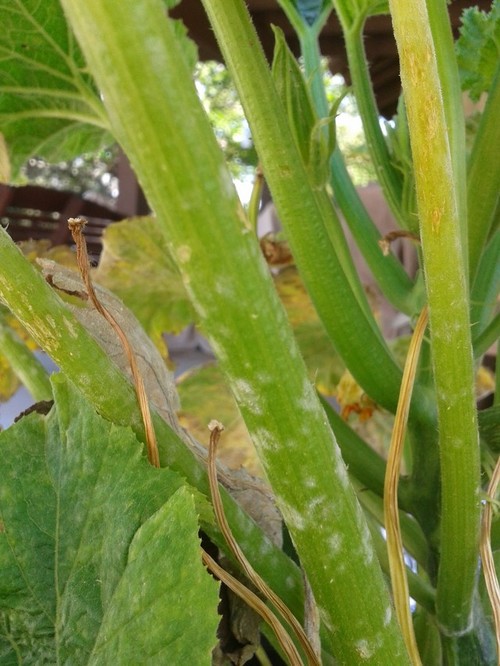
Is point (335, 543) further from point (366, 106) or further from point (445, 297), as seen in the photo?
point (366, 106)

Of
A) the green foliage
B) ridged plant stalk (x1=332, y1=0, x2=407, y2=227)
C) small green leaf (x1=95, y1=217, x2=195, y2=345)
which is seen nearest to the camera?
ridged plant stalk (x1=332, y1=0, x2=407, y2=227)

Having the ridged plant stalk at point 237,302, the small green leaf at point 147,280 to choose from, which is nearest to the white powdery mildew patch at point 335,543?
the ridged plant stalk at point 237,302

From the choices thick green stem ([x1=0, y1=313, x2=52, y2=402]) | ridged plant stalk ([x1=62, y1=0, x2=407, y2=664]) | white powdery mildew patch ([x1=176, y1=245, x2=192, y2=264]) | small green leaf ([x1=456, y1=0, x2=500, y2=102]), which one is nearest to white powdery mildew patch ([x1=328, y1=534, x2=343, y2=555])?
ridged plant stalk ([x1=62, y1=0, x2=407, y2=664])

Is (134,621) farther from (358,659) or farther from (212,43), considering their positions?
(212,43)

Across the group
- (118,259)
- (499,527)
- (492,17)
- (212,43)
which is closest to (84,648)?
(499,527)

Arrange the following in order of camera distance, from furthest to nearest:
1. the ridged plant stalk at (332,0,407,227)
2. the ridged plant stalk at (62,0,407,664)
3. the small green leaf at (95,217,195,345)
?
the small green leaf at (95,217,195,345)
the ridged plant stalk at (332,0,407,227)
the ridged plant stalk at (62,0,407,664)

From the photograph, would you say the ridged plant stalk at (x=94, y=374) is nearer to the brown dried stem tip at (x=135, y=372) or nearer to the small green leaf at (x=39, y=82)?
the brown dried stem tip at (x=135, y=372)

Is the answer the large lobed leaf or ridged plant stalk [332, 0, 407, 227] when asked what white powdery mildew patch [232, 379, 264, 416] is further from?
ridged plant stalk [332, 0, 407, 227]

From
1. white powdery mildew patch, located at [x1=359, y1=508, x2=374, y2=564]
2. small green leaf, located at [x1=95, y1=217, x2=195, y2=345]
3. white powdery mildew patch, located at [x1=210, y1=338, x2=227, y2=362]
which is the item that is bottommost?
small green leaf, located at [x1=95, y1=217, x2=195, y2=345]
